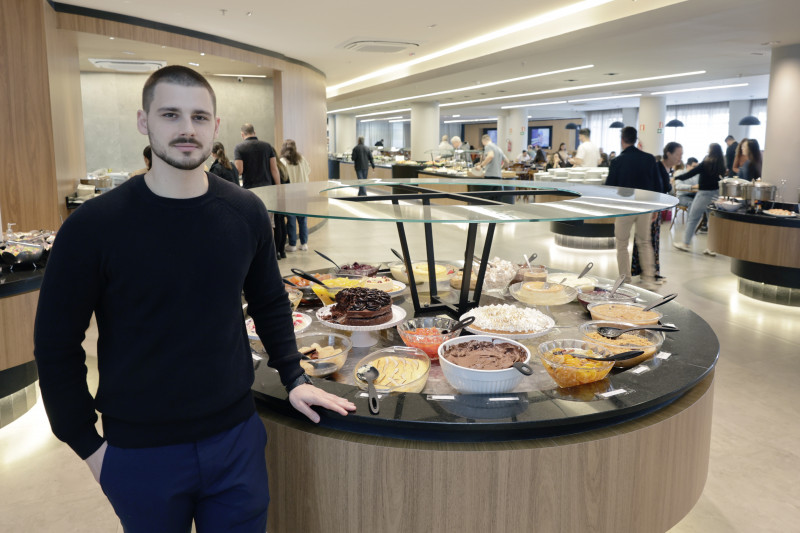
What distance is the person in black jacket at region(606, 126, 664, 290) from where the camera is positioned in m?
6.15

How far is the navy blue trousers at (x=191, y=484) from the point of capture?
4.17ft

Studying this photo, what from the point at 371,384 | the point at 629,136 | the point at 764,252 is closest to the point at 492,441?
the point at 371,384

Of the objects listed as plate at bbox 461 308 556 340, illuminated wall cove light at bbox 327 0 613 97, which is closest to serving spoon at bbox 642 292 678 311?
plate at bbox 461 308 556 340

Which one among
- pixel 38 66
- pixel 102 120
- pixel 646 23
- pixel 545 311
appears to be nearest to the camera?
pixel 545 311

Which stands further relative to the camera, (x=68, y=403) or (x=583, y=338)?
(x=583, y=338)

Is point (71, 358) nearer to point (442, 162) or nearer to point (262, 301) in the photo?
point (262, 301)

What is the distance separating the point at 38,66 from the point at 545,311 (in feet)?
17.0

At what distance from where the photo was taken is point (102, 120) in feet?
33.4

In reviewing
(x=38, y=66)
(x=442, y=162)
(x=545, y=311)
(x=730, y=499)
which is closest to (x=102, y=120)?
(x=38, y=66)

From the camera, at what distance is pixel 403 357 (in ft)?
6.23

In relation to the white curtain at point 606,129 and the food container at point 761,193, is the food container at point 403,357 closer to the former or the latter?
the food container at point 761,193

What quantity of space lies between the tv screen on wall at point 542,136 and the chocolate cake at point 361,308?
1189 inches

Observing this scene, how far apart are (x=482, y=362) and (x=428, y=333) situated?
0.98ft

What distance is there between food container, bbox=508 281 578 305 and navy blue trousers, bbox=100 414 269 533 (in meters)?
1.43
